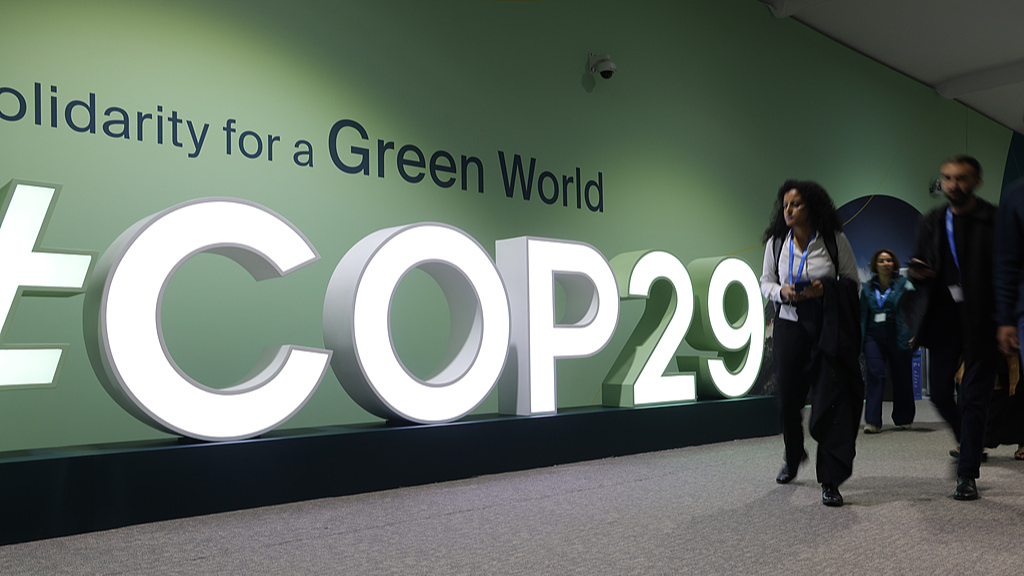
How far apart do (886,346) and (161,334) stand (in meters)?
5.08

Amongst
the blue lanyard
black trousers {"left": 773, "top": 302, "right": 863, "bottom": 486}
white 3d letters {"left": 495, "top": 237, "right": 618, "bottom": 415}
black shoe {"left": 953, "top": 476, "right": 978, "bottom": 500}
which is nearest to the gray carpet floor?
black shoe {"left": 953, "top": 476, "right": 978, "bottom": 500}

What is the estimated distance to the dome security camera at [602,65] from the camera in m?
5.83

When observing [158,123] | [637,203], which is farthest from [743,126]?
[158,123]

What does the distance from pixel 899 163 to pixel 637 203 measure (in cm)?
480

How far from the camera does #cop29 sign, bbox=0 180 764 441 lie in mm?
2850

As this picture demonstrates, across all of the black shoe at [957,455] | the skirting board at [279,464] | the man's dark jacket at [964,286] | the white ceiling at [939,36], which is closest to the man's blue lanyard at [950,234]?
the man's dark jacket at [964,286]

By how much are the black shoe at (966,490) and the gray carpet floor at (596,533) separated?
0.12 feet

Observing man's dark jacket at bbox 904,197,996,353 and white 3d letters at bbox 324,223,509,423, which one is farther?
white 3d letters at bbox 324,223,509,423

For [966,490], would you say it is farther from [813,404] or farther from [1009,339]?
[1009,339]

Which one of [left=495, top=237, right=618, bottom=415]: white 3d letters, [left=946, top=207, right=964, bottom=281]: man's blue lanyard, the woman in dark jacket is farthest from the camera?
the woman in dark jacket

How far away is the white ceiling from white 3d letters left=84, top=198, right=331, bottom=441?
614 centimetres

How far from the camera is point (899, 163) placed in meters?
9.27

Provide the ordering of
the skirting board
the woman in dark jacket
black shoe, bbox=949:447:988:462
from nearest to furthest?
the skirting board < black shoe, bbox=949:447:988:462 < the woman in dark jacket

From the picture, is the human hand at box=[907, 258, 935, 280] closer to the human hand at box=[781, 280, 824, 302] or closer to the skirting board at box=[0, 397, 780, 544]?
the human hand at box=[781, 280, 824, 302]
